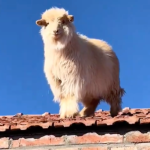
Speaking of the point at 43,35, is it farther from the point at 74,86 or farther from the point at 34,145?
the point at 34,145

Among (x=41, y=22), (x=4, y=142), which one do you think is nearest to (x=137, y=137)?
(x=4, y=142)

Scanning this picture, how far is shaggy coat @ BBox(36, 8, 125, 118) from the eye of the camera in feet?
24.1

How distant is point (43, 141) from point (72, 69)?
7.27ft

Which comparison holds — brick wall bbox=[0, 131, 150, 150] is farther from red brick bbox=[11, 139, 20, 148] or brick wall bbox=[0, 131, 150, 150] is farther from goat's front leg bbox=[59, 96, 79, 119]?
goat's front leg bbox=[59, 96, 79, 119]

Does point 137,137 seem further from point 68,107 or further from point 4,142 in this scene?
point 68,107

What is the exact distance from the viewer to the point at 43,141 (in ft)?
17.5

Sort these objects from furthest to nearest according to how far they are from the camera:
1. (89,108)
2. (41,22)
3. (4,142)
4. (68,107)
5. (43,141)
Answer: (89,108)
(41,22)
(68,107)
(4,142)
(43,141)

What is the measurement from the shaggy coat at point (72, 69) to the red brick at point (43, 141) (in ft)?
5.85

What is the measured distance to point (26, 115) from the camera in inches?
312

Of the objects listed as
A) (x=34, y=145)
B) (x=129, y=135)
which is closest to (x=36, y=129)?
(x=34, y=145)

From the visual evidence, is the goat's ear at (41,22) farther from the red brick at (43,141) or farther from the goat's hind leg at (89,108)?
the red brick at (43,141)

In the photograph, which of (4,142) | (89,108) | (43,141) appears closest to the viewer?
(43,141)

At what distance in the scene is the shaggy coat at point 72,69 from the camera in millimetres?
7340

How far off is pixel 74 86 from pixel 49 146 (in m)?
2.16
